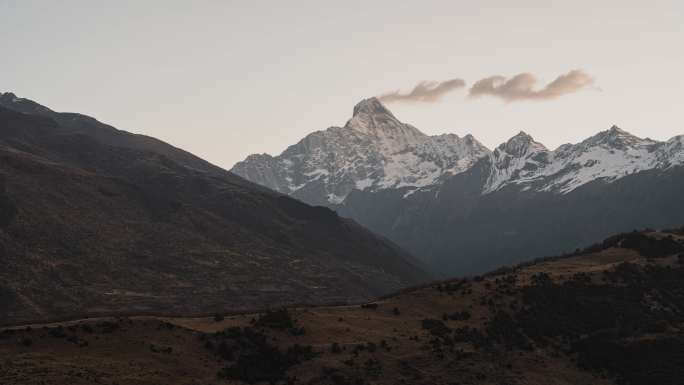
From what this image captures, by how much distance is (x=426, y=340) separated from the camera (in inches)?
3022

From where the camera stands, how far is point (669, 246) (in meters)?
114

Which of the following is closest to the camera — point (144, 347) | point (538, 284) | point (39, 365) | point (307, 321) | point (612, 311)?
point (39, 365)

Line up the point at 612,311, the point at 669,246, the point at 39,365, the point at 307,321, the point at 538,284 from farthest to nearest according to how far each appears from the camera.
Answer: the point at 669,246
the point at 538,284
the point at 612,311
the point at 307,321
the point at 39,365

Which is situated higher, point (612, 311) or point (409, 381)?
point (612, 311)

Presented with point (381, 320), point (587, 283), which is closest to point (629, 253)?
point (587, 283)

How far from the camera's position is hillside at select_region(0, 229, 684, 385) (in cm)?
6128

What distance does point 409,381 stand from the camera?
66.7 meters

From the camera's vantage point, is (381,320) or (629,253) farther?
(629,253)

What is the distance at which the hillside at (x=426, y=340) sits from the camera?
61281mm

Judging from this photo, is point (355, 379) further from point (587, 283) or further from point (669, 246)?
point (669, 246)

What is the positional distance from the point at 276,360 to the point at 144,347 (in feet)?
39.6

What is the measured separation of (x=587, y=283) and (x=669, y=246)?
23874 mm

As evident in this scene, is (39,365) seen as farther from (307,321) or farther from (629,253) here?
(629,253)

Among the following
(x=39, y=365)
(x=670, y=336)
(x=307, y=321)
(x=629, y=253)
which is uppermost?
(x=629, y=253)
